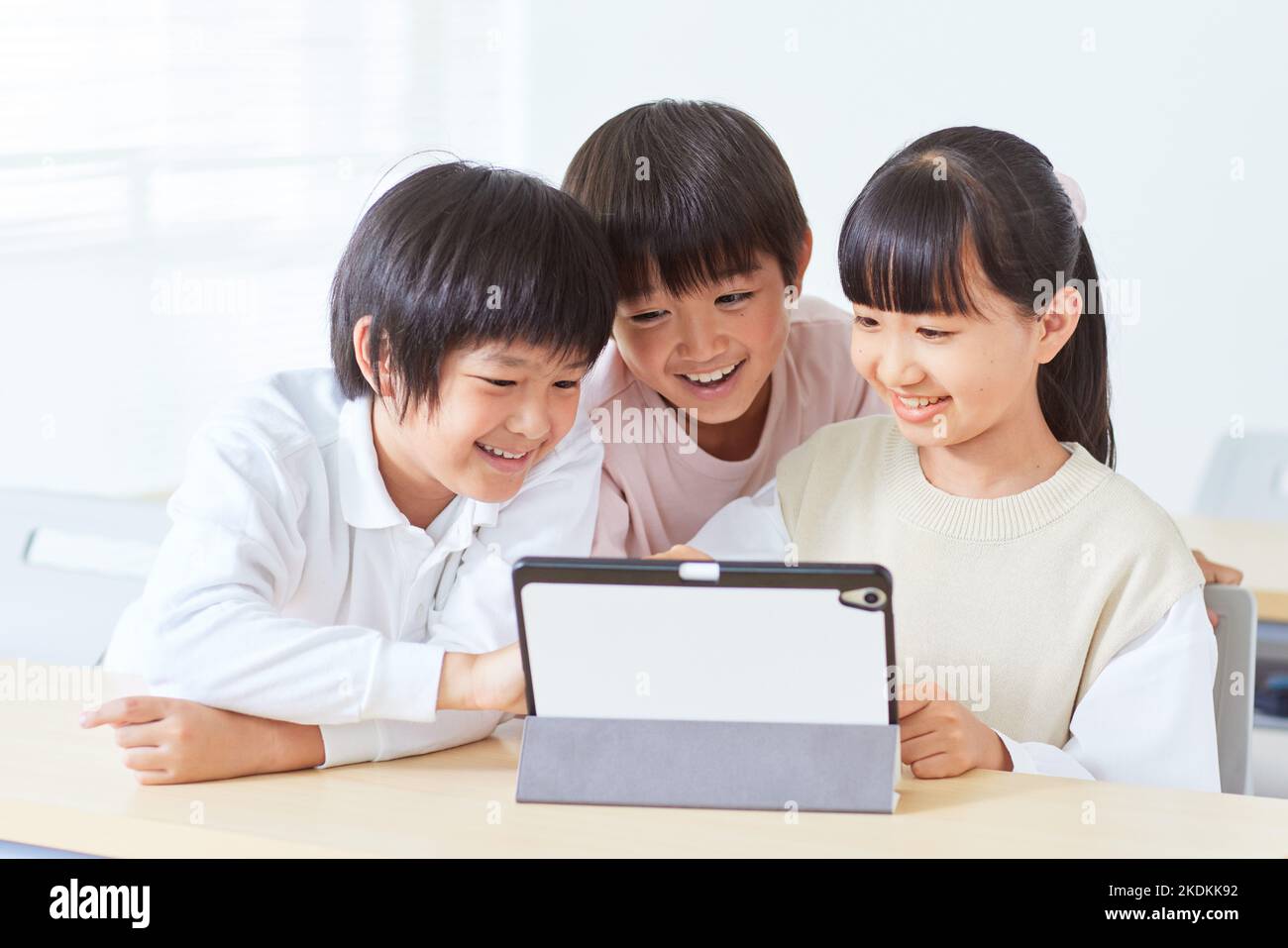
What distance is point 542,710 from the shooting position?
1.00 m

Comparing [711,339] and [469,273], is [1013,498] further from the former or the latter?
[469,273]

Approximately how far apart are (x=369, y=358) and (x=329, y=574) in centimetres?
21

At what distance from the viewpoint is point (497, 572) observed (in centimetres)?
129

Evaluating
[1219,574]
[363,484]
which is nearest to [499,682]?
[363,484]

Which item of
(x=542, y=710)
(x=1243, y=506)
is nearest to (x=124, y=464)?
(x=1243, y=506)

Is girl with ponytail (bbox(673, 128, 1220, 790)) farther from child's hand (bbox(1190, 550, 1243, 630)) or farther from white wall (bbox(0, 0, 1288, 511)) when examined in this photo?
white wall (bbox(0, 0, 1288, 511))

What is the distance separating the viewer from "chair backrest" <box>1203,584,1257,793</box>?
139 centimetres

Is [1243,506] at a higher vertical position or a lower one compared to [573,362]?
lower

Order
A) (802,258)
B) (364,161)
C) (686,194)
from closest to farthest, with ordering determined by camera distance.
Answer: (686,194) < (802,258) < (364,161)

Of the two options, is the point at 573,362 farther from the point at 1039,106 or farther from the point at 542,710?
the point at 1039,106

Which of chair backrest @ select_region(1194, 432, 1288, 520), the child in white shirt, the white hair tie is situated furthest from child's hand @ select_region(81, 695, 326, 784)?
chair backrest @ select_region(1194, 432, 1288, 520)

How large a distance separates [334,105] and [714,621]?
10.0ft

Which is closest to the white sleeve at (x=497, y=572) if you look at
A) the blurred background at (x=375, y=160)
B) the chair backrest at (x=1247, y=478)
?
the chair backrest at (x=1247, y=478)
